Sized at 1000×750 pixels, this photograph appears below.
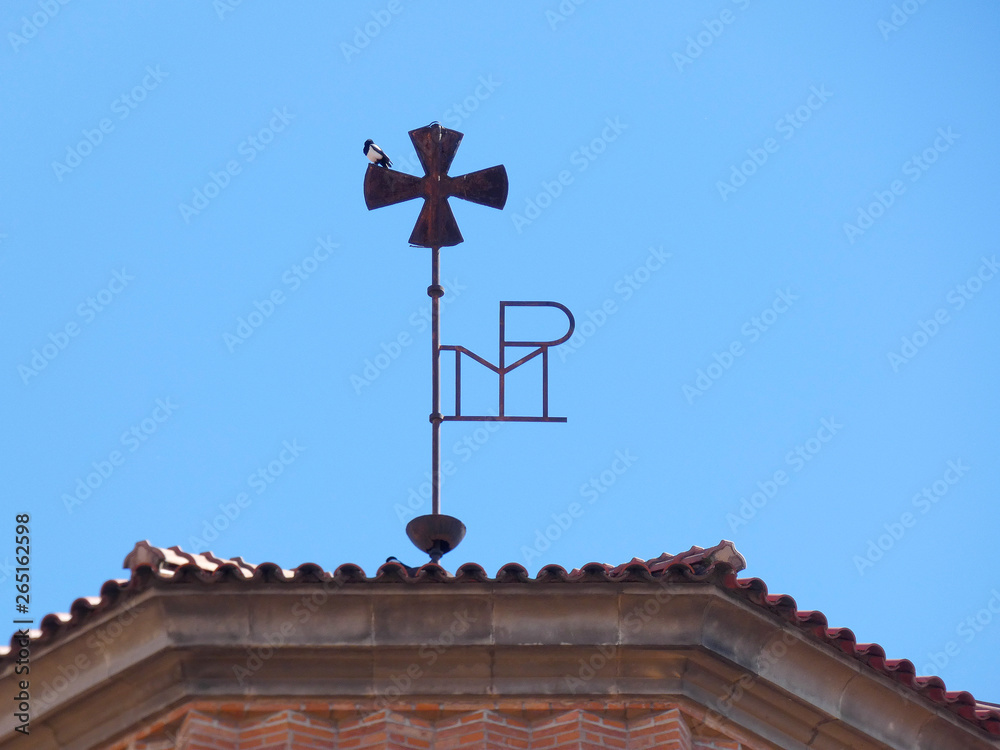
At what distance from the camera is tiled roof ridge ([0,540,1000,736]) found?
8.64 m

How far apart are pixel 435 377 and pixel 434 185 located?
144cm

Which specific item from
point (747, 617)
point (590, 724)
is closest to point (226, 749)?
point (590, 724)

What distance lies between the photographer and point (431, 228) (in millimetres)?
10969

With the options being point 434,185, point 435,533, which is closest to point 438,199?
point 434,185

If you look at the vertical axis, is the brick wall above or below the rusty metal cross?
below

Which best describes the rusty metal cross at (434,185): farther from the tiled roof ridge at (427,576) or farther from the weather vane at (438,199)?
the tiled roof ridge at (427,576)

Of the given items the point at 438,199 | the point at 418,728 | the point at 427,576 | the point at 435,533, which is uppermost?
the point at 438,199

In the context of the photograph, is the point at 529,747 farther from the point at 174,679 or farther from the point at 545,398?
the point at 545,398

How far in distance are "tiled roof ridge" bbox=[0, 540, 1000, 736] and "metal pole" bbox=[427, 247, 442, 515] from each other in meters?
1.52

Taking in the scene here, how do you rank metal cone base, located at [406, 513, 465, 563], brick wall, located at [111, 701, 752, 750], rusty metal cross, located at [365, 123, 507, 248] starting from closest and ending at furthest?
brick wall, located at [111, 701, 752, 750], metal cone base, located at [406, 513, 465, 563], rusty metal cross, located at [365, 123, 507, 248]

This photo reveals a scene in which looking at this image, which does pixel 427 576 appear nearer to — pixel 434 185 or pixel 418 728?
pixel 418 728

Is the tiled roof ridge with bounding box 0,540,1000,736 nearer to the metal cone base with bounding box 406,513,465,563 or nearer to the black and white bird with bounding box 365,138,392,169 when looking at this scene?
the metal cone base with bounding box 406,513,465,563

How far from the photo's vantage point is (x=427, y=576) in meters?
8.66

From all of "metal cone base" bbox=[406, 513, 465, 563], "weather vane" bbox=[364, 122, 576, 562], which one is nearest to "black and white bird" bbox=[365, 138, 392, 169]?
"weather vane" bbox=[364, 122, 576, 562]
